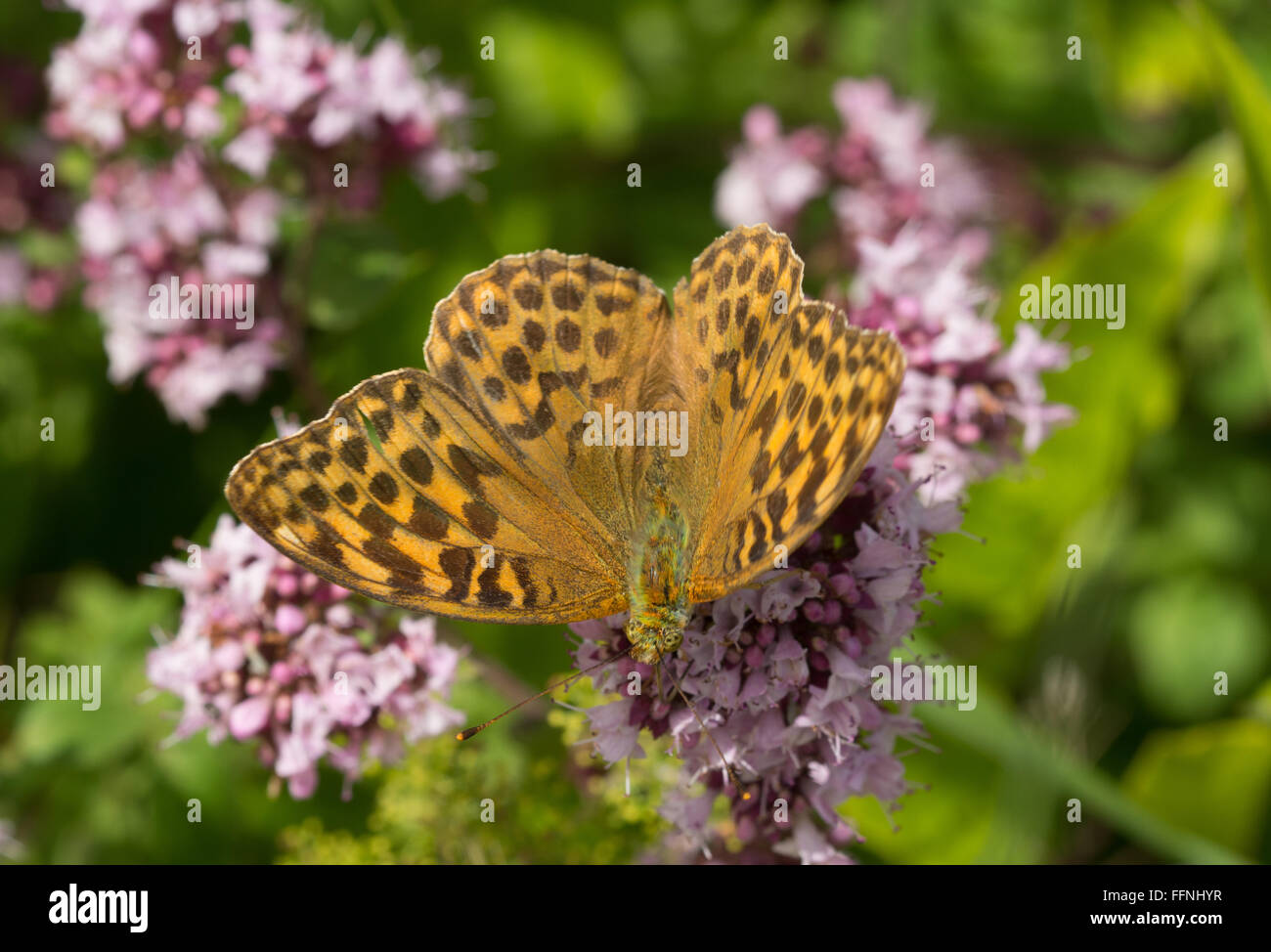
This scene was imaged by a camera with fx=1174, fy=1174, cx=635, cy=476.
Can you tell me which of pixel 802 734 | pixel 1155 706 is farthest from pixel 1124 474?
pixel 802 734

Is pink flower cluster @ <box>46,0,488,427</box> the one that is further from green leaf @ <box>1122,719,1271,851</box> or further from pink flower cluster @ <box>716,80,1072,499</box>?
green leaf @ <box>1122,719,1271,851</box>

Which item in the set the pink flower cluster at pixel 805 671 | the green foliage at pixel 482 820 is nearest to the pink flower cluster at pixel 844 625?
the pink flower cluster at pixel 805 671

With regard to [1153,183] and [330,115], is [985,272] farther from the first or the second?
[330,115]

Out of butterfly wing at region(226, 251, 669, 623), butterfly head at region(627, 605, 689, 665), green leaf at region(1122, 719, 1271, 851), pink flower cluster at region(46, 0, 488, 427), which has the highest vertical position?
pink flower cluster at region(46, 0, 488, 427)

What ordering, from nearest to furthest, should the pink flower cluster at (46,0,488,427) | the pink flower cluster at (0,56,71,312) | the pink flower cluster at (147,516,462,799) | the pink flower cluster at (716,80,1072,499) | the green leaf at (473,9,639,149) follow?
the pink flower cluster at (147,516,462,799) < the pink flower cluster at (716,80,1072,499) < the pink flower cluster at (46,0,488,427) < the pink flower cluster at (0,56,71,312) < the green leaf at (473,9,639,149)

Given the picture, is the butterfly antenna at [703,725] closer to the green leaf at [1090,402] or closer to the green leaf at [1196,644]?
the green leaf at [1090,402]

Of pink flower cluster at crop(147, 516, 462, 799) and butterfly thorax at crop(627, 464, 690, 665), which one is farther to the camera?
pink flower cluster at crop(147, 516, 462, 799)

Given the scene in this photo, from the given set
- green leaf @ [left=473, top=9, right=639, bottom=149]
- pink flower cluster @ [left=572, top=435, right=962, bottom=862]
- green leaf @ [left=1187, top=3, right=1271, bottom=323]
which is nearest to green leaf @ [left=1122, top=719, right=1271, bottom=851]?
green leaf @ [left=1187, top=3, right=1271, bottom=323]
